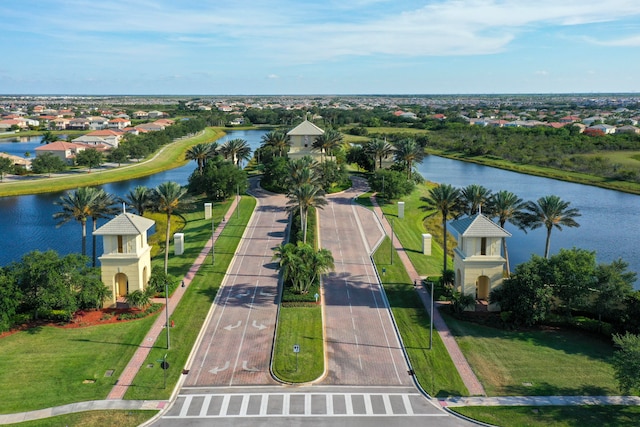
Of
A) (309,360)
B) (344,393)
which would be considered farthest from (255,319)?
(344,393)

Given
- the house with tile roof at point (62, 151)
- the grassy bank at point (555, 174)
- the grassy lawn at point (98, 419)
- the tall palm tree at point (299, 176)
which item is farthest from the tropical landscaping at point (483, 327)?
the house with tile roof at point (62, 151)

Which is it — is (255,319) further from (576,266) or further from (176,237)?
(576,266)

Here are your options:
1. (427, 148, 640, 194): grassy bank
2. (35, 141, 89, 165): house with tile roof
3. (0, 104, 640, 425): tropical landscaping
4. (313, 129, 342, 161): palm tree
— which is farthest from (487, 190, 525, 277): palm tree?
(35, 141, 89, 165): house with tile roof

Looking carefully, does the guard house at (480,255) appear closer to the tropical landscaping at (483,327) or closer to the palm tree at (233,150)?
the tropical landscaping at (483,327)

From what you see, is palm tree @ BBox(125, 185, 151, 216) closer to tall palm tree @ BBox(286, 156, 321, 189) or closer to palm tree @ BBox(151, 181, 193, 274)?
palm tree @ BBox(151, 181, 193, 274)

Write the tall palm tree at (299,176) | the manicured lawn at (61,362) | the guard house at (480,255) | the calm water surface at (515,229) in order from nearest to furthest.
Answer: the manicured lawn at (61,362) < the guard house at (480,255) < the tall palm tree at (299,176) < the calm water surface at (515,229)
